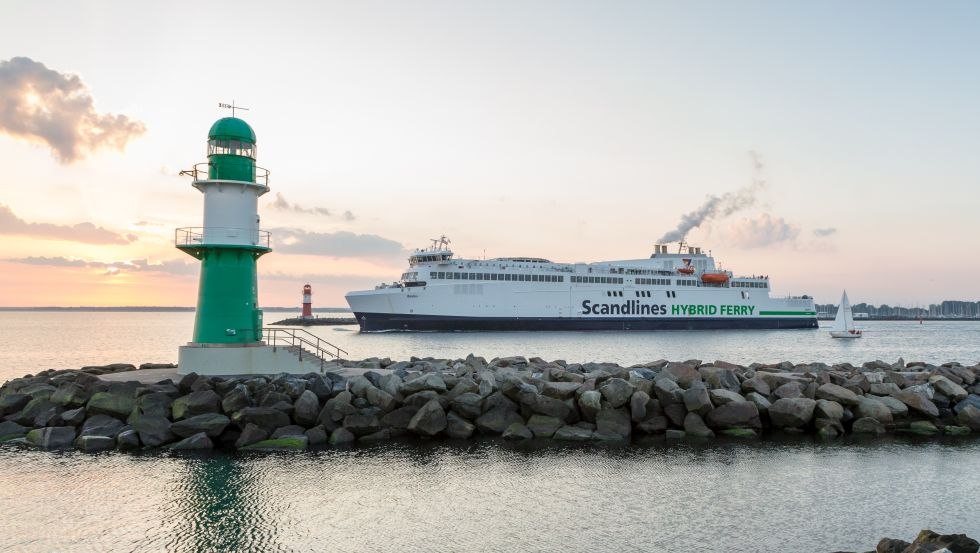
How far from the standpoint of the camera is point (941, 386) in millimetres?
13836

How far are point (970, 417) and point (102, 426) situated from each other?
15.6m

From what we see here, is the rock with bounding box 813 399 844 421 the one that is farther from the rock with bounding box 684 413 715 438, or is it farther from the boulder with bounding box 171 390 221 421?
the boulder with bounding box 171 390 221 421

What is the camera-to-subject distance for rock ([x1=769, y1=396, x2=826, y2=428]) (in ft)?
41.1

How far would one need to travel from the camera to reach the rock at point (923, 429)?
1269 cm

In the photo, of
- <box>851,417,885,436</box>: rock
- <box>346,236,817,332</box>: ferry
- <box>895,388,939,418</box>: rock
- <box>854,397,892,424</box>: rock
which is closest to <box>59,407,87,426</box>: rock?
<box>851,417,885,436</box>: rock

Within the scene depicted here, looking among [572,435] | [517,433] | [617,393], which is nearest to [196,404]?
[517,433]

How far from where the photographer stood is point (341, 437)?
Answer: 11.4 metres

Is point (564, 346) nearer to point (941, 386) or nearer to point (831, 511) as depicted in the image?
point (941, 386)

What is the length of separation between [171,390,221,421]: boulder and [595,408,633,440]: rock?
6.55 m

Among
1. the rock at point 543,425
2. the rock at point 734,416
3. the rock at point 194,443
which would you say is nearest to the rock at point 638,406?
the rock at point 734,416

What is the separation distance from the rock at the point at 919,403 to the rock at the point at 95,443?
14297 mm

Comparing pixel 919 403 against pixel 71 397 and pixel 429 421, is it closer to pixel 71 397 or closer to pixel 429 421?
pixel 429 421

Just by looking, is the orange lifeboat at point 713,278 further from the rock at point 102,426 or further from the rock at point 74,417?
the rock at point 74,417

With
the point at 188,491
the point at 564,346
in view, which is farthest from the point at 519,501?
the point at 564,346
